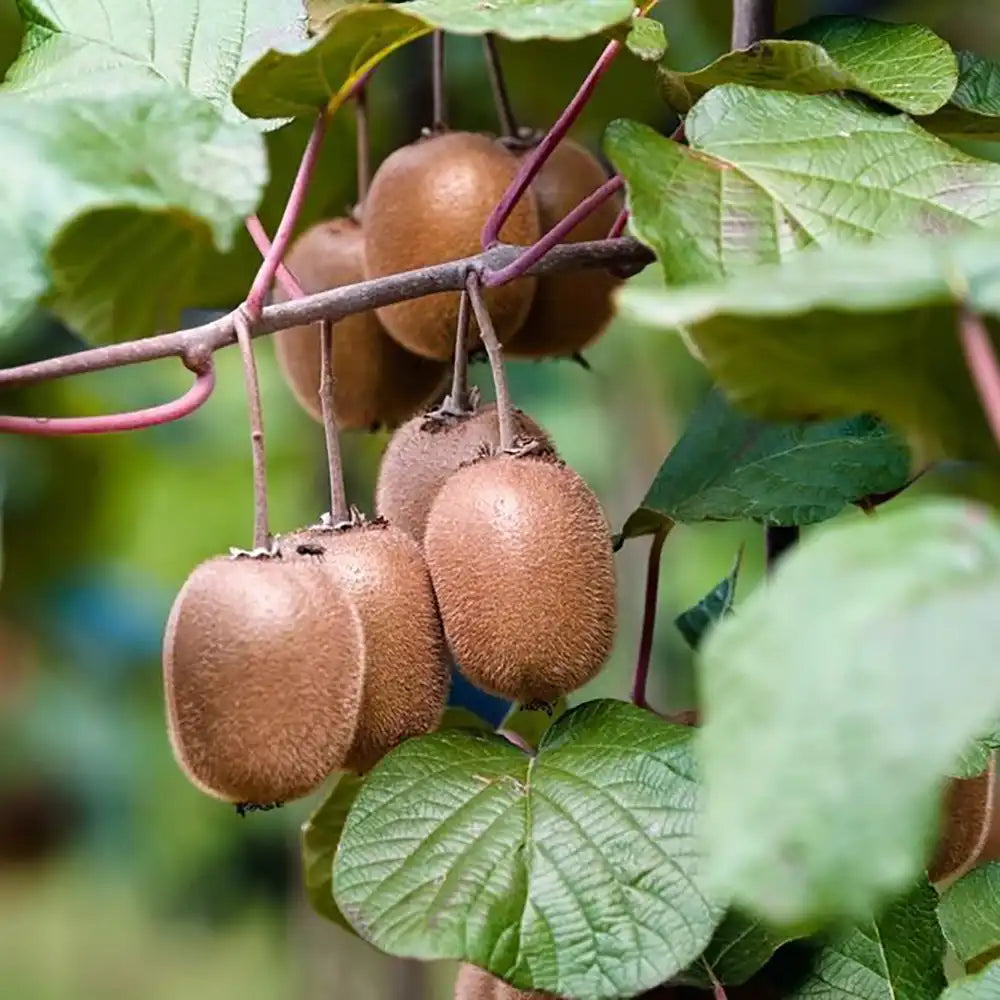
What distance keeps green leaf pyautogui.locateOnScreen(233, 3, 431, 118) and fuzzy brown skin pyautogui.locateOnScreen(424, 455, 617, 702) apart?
7.0 inches

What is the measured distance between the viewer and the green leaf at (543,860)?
25.2 inches

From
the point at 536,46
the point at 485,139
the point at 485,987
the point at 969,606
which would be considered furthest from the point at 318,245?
the point at 969,606

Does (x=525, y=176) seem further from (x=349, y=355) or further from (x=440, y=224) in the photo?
(x=349, y=355)

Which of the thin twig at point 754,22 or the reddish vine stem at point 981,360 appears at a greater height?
the reddish vine stem at point 981,360

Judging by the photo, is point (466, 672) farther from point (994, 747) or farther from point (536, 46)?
point (536, 46)

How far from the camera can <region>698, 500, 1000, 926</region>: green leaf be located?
1.28 ft

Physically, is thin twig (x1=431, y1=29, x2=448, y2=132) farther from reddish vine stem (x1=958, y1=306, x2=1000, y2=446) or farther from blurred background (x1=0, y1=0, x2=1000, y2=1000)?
reddish vine stem (x1=958, y1=306, x2=1000, y2=446)

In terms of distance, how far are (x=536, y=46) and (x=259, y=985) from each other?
7.60ft

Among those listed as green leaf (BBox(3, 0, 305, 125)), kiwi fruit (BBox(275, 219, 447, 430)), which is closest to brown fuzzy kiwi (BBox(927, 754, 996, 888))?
kiwi fruit (BBox(275, 219, 447, 430))

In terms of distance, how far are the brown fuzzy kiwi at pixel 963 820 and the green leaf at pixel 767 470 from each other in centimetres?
14

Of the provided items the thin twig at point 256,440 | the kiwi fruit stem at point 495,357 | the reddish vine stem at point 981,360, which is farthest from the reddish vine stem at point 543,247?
the reddish vine stem at point 981,360

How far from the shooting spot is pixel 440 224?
2.70ft

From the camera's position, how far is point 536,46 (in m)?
1.12

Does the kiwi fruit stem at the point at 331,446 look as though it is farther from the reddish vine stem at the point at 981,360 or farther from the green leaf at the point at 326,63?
the reddish vine stem at the point at 981,360
